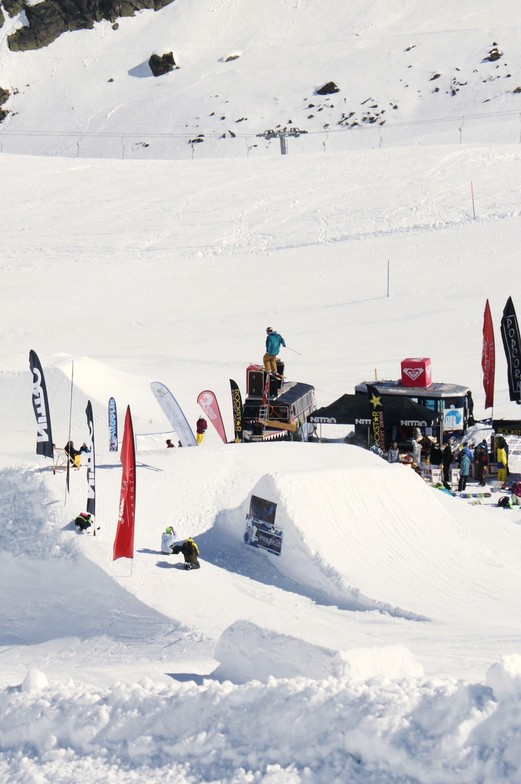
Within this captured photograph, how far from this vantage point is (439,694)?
7500 millimetres

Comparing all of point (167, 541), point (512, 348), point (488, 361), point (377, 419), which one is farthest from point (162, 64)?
point (167, 541)

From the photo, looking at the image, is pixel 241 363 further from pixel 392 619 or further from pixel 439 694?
pixel 439 694

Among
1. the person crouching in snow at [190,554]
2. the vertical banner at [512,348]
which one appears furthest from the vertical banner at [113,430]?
the vertical banner at [512,348]

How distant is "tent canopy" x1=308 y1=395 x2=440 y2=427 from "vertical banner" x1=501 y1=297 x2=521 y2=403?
1582 mm

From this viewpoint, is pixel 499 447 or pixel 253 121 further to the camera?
pixel 253 121

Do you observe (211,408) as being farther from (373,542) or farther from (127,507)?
(127,507)

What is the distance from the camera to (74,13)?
86.5 metres

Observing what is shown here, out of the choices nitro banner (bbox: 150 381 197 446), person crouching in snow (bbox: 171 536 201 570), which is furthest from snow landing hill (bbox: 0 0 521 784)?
nitro banner (bbox: 150 381 197 446)

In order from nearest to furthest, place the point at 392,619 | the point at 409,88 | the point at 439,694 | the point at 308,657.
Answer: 1. the point at 439,694
2. the point at 308,657
3. the point at 392,619
4. the point at 409,88

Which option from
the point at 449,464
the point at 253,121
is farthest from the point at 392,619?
the point at 253,121

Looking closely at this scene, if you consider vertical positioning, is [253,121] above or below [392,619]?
above

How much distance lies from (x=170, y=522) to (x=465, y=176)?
29551mm

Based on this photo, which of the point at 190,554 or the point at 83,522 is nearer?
the point at 190,554

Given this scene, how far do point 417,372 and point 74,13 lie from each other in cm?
7540
